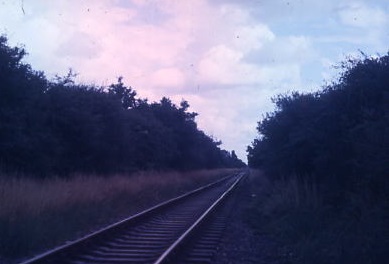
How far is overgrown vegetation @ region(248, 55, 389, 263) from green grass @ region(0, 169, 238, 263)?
229 inches

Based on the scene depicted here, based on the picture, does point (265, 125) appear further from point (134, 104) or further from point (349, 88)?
point (134, 104)

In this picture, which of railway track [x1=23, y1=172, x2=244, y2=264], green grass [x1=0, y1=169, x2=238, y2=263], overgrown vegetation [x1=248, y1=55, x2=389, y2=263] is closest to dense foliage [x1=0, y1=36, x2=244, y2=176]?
green grass [x1=0, y1=169, x2=238, y2=263]

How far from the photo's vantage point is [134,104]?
3364 inches

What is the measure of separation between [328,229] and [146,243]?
489cm

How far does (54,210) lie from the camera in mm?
19844

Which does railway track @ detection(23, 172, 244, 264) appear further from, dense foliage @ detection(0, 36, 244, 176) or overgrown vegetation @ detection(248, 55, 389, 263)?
dense foliage @ detection(0, 36, 244, 176)

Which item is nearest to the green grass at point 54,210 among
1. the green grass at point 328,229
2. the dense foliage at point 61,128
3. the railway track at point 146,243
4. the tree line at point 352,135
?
the railway track at point 146,243

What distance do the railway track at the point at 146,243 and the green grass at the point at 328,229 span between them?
6.20 feet

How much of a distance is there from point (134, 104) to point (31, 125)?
53.1 m

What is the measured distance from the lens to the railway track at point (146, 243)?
13469mm

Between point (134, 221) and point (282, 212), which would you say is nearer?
point (134, 221)

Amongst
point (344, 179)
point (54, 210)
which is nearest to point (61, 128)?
point (54, 210)

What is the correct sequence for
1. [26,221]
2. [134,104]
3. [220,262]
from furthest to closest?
[134,104], [26,221], [220,262]

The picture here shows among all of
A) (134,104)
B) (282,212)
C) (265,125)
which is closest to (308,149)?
(282,212)
